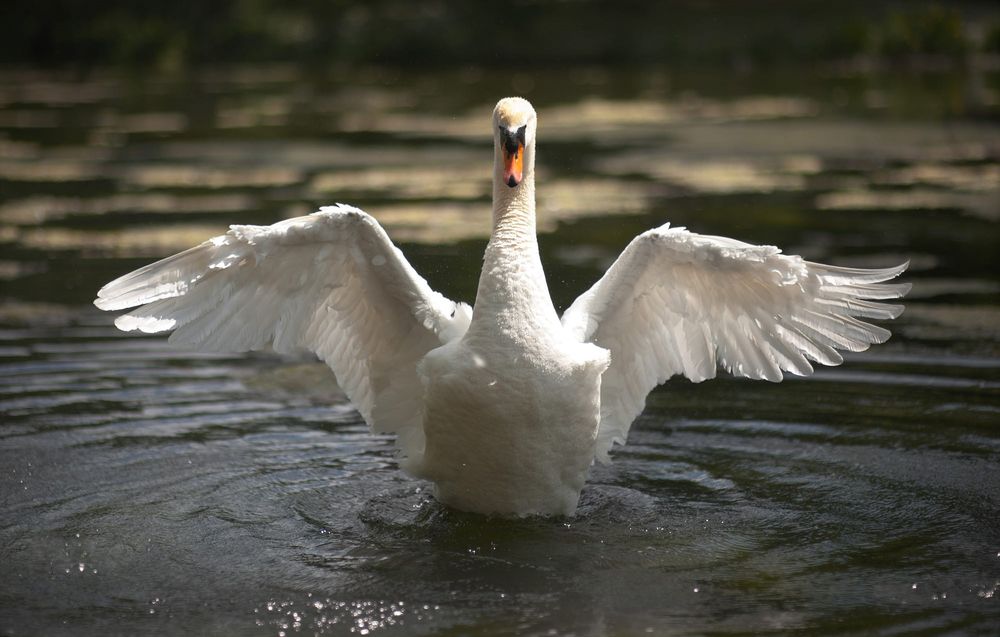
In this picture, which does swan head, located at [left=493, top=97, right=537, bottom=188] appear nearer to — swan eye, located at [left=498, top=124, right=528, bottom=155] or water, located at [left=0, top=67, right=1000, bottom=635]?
swan eye, located at [left=498, top=124, right=528, bottom=155]

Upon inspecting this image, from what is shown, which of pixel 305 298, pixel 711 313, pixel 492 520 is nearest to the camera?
pixel 305 298

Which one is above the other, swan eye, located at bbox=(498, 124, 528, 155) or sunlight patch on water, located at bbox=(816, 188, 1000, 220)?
swan eye, located at bbox=(498, 124, 528, 155)

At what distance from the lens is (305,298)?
6801 mm

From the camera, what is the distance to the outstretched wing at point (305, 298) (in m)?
6.44

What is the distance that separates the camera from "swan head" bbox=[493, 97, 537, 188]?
6.53 metres

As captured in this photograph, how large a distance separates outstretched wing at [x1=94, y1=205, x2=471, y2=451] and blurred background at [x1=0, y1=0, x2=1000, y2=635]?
2.94 feet

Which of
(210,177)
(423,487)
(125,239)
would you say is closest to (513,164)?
(423,487)

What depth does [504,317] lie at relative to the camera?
637 cm

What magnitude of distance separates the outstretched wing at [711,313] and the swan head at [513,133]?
70 cm

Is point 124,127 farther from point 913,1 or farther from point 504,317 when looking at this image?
point 913,1

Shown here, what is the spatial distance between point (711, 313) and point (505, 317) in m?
1.30

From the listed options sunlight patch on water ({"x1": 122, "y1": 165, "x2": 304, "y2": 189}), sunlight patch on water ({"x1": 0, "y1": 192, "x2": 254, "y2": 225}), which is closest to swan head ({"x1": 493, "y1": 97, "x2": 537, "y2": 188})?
sunlight patch on water ({"x1": 0, "y1": 192, "x2": 254, "y2": 225})

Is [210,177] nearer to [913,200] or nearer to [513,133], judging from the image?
[913,200]

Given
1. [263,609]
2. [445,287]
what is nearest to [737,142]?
[445,287]
